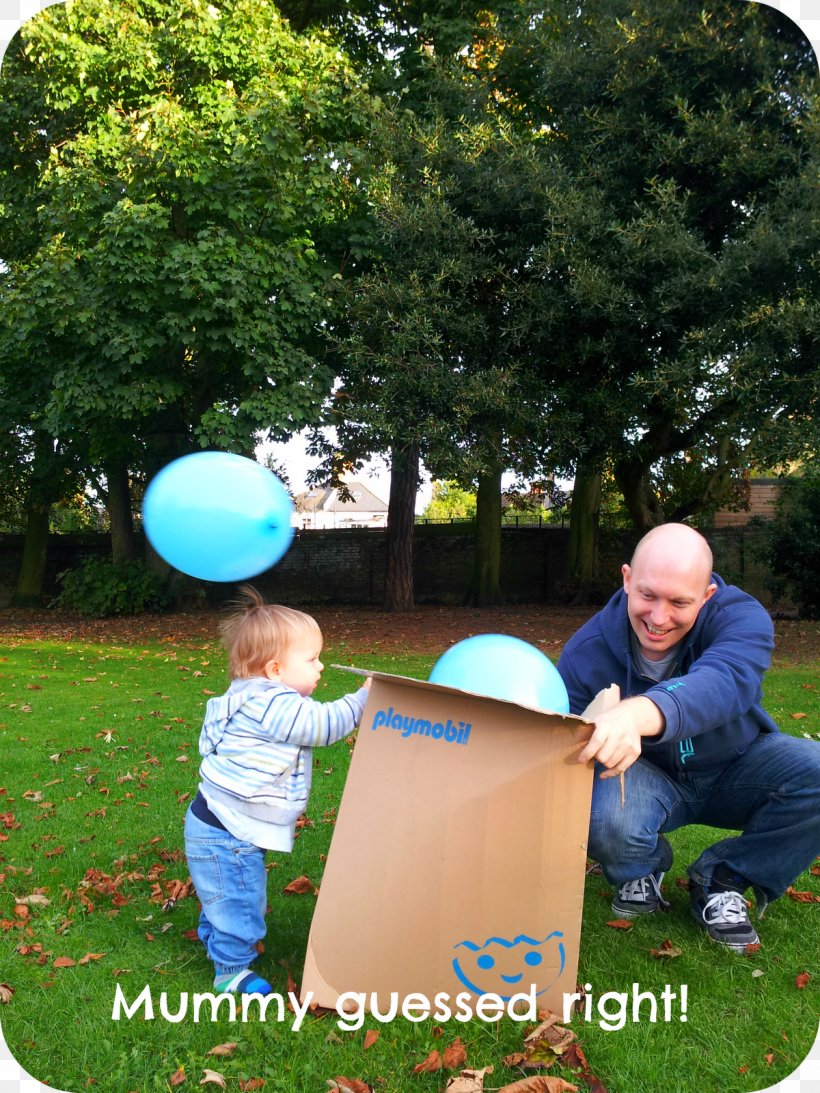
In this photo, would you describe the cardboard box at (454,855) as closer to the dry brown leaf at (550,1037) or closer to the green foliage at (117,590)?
Answer: the dry brown leaf at (550,1037)

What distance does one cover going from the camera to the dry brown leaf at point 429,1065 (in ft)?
7.48

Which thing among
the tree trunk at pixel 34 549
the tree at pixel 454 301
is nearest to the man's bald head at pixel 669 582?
the tree at pixel 454 301

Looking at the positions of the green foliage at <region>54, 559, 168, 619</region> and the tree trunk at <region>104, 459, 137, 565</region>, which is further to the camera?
the tree trunk at <region>104, 459, 137, 565</region>

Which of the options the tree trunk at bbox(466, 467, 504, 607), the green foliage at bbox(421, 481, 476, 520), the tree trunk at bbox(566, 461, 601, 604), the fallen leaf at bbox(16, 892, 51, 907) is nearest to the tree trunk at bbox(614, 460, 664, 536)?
the tree trunk at bbox(566, 461, 601, 604)

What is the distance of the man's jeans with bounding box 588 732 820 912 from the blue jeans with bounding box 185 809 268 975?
111 centimetres

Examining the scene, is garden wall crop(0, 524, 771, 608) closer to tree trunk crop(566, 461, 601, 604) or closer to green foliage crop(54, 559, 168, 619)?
tree trunk crop(566, 461, 601, 604)

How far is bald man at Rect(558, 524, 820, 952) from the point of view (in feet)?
9.37

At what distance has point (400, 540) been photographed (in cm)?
1608

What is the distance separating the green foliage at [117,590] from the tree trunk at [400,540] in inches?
161

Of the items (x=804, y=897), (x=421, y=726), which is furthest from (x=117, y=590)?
(x=421, y=726)

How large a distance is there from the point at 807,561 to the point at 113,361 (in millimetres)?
11748

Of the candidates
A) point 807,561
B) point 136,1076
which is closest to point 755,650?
point 136,1076

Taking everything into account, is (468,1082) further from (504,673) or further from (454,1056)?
(504,673)

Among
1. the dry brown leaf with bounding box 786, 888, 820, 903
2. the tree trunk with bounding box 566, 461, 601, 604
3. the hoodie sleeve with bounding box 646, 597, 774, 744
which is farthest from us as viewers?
the tree trunk with bounding box 566, 461, 601, 604
